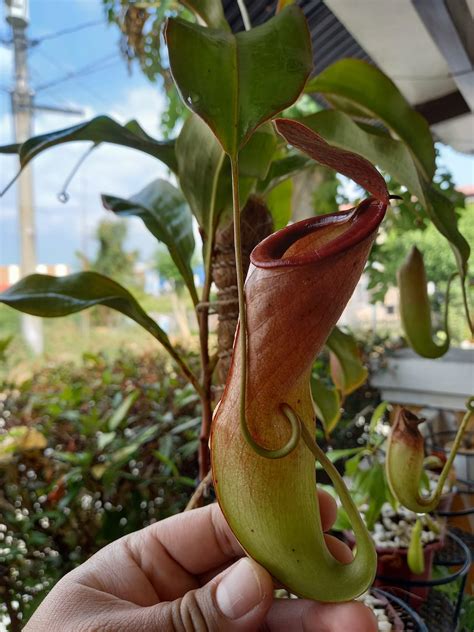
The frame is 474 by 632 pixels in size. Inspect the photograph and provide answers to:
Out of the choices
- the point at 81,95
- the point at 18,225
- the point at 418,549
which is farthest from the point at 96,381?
the point at 81,95

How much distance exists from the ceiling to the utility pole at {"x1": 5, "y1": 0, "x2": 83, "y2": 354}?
8.74 ft

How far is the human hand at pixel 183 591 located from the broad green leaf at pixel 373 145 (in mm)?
303

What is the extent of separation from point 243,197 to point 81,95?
554 centimetres

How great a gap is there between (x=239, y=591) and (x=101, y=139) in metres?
0.44

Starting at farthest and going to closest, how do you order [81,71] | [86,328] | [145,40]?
[81,71], [86,328], [145,40]

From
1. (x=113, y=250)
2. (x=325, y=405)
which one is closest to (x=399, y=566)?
(x=325, y=405)

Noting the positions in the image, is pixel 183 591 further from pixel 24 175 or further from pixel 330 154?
pixel 24 175

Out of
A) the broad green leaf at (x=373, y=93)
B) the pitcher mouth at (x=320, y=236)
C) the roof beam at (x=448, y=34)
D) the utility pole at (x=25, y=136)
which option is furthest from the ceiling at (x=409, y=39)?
the utility pole at (x=25, y=136)

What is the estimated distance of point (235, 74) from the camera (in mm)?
266

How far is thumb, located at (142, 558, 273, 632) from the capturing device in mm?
289

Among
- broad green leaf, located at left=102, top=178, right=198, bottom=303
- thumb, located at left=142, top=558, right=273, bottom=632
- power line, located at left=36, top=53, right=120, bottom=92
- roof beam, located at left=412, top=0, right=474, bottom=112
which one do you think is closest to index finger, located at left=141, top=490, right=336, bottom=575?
thumb, located at left=142, top=558, right=273, bottom=632

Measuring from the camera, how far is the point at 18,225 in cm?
406

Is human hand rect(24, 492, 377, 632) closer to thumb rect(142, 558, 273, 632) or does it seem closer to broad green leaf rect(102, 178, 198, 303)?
thumb rect(142, 558, 273, 632)

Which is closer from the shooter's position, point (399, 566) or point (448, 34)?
point (448, 34)
